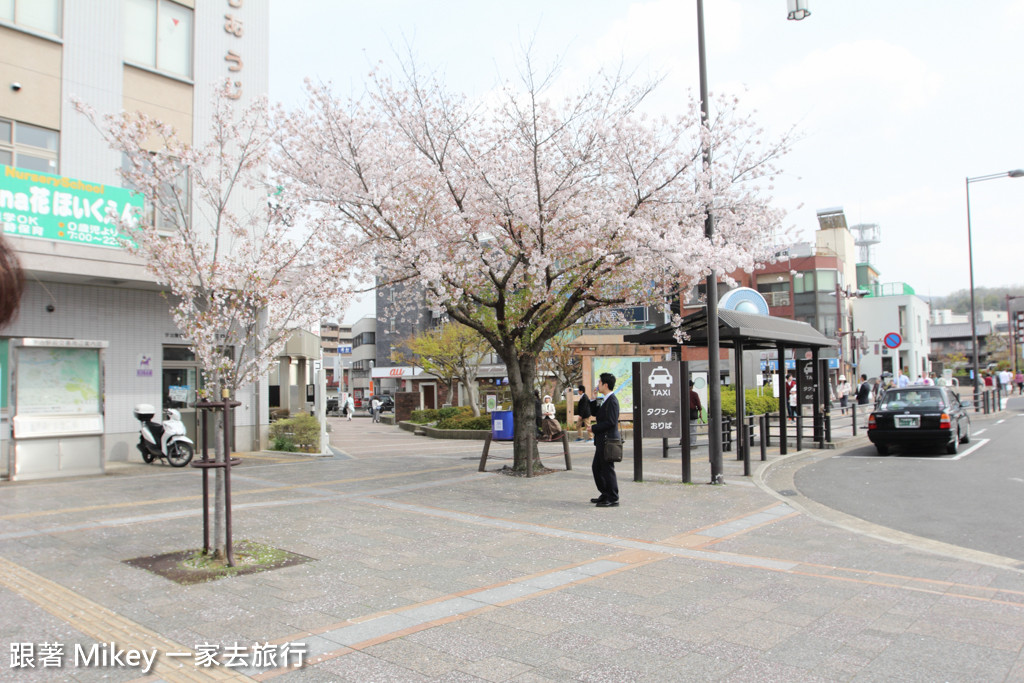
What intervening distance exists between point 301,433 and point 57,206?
7.21 metres

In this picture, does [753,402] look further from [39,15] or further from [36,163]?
[39,15]

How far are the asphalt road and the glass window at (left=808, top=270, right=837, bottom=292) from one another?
38.9 m

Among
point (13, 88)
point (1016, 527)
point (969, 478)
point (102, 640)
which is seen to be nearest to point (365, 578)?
point (102, 640)

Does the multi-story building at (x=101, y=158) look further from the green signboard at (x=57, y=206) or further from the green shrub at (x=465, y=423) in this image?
the green shrub at (x=465, y=423)

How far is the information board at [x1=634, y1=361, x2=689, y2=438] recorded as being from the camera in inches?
479

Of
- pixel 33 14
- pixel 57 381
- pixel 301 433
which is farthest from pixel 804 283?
pixel 57 381

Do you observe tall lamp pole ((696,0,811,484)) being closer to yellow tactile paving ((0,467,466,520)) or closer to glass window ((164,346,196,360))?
yellow tactile paving ((0,467,466,520))

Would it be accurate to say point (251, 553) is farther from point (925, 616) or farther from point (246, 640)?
point (925, 616)

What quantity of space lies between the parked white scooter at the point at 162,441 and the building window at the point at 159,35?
770cm

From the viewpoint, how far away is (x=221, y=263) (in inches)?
272

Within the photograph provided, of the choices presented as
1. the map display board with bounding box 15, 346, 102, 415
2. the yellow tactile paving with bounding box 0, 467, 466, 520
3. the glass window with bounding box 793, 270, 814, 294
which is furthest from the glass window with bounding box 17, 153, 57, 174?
the glass window with bounding box 793, 270, 814, 294

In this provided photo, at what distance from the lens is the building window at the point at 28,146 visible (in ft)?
45.3

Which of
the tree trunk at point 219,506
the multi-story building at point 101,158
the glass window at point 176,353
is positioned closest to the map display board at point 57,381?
the multi-story building at point 101,158

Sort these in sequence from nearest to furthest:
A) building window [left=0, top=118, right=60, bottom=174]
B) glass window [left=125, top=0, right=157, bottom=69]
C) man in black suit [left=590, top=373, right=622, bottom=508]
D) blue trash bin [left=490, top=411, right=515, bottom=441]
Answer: man in black suit [left=590, top=373, right=622, bottom=508] < building window [left=0, top=118, right=60, bottom=174] < glass window [left=125, top=0, right=157, bottom=69] < blue trash bin [left=490, top=411, right=515, bottom=441]
